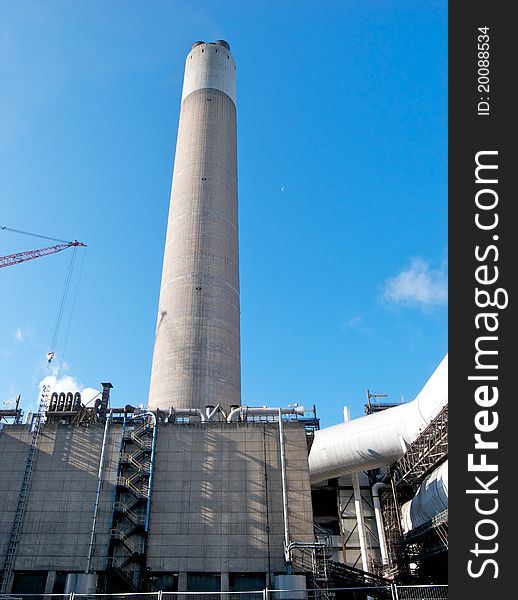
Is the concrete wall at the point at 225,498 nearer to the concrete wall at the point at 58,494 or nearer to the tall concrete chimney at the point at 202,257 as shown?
the concrete wall at the point at 58,494

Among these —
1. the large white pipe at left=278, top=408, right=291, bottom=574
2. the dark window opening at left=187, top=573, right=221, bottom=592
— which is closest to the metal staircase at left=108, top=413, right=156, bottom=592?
the dark window opening at left=187, top=573, right=221, bottom=592

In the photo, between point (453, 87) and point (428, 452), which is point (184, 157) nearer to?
point (428, 452)

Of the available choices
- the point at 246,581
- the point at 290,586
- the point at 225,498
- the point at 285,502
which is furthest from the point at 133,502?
the point at 290,586

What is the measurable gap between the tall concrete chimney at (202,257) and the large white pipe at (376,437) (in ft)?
34.8

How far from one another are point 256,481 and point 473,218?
31.6m

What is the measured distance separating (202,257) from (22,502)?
29.7 meters

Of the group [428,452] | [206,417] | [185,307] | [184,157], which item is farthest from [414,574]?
[184,157]

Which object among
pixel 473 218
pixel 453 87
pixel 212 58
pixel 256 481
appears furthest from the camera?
pixel 212 58

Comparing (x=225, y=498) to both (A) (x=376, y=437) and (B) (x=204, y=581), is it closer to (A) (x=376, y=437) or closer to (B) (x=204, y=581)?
(B) (x=204, y=581)

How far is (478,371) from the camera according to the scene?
11.2 metres

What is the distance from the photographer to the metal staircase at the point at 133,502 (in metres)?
36.2

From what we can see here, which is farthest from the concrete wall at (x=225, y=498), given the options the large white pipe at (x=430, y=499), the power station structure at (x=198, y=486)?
the large white pipe at (x=430, y=499)

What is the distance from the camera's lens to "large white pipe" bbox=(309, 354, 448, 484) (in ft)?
139

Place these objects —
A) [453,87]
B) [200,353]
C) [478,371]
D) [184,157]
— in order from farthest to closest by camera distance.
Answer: [184,157]
[200,353]
[453,87]
[478,371]
